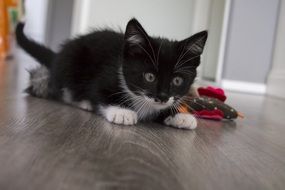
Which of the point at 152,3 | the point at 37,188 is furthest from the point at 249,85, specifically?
the point at 37,188

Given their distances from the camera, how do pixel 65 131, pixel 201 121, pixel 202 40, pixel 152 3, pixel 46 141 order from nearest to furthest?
pixel 46 141, pixel 65 131, pixel 202 40, pixel 201 121, pixel 152 3

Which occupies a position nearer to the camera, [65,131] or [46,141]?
[46,141]

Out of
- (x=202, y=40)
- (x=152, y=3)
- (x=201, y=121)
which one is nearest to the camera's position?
(x=202, y=40)

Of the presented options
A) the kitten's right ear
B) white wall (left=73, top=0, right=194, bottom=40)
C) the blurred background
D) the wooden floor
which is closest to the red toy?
the wooden floor

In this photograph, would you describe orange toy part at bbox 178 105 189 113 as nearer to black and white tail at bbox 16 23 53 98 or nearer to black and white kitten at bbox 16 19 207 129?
black and white kitten at bbox 16 19 207 129

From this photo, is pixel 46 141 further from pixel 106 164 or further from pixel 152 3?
pixel 152 3

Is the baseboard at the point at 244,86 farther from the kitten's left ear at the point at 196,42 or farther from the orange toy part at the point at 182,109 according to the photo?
the kitten's left ear at the point at 196,42

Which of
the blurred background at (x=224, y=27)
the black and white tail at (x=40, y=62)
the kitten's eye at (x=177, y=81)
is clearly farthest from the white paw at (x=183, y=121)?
the blurred background at (x=224, y=27)
